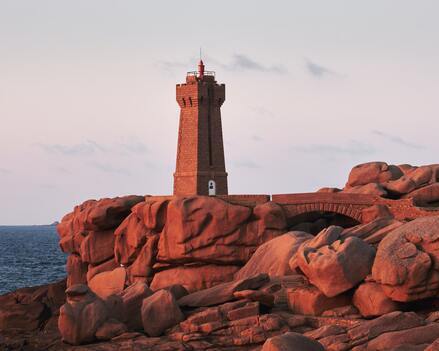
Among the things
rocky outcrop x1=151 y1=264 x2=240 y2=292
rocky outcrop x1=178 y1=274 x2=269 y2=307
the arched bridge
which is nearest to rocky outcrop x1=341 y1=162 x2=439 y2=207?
the arched bridge

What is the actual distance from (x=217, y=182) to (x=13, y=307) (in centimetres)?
1925

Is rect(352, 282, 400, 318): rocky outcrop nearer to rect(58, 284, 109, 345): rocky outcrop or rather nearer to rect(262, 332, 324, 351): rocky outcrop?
rect(262, 332, 324, 351): rocky outcrop

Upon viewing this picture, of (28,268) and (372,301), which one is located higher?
(28,268)

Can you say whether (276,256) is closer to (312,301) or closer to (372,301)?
(312,301)

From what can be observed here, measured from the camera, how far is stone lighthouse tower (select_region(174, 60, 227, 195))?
6400 centimetres

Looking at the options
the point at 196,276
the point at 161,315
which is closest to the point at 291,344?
the point at 161,315

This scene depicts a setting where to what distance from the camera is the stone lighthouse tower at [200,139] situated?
64000mm

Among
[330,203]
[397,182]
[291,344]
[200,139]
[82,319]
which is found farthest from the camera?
[200,139]

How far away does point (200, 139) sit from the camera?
64.0 meters

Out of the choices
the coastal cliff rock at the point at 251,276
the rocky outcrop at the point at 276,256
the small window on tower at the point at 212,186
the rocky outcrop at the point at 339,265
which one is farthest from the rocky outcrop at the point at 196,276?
the small window on tower at the point at 212,186

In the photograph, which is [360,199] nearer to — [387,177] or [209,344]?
[387,177]

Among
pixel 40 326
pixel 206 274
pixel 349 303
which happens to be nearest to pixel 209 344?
pixel 349 303

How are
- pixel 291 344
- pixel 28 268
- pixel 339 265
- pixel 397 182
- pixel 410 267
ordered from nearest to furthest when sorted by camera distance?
pixel 291 344, pixel 410 267, pixel 339 265, pixel 397 182, pixel 28 268

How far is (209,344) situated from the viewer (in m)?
32.5
